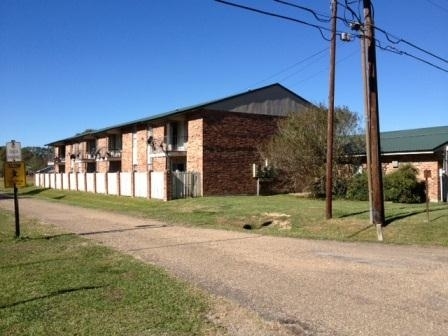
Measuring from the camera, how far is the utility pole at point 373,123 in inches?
617

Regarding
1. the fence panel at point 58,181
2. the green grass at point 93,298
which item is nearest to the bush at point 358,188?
the green grass at point 93,298

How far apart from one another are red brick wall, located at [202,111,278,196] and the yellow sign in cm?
1730

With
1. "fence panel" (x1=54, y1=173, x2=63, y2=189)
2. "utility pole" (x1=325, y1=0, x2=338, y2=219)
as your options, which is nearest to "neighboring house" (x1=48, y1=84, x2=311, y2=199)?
"utility pole" (x1=325, y1=0, x2=338, y2=219)

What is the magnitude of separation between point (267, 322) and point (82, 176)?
42397 millimetres

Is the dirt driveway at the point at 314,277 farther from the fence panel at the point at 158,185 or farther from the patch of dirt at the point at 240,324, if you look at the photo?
the fence panel at the point at 158,185

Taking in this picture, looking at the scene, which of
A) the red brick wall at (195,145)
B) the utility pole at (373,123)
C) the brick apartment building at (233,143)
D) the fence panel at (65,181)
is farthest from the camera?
the fence panel at (65,181)

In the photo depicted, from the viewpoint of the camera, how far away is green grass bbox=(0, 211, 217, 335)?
6.40 metres

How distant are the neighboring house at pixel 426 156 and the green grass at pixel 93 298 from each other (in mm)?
18732

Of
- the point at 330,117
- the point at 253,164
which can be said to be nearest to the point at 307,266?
the point at 330,117

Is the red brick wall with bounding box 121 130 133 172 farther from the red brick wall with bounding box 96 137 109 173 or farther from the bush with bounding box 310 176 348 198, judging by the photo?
the bush with bounding box 310 176 348 198

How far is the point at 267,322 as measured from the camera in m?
6.48

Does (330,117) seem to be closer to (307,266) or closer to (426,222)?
(426,222)

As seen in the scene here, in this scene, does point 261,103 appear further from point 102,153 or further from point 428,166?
point 102,153

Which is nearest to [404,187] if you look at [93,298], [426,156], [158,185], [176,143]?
[426,156]
